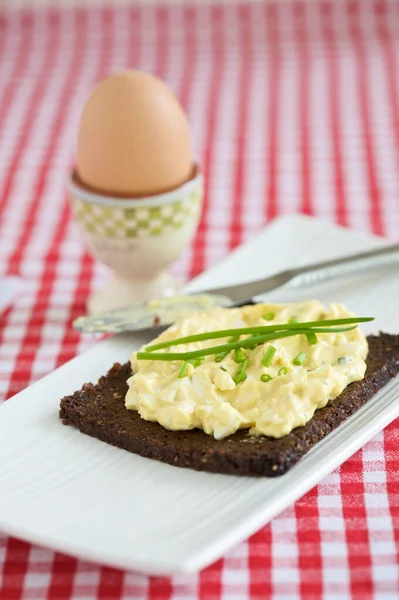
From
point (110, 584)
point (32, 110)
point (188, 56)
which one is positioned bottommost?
point (110, 584)

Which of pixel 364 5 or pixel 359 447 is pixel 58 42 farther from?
pixel 359 447

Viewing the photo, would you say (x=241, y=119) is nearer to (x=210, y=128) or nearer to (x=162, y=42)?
→ (x=210, y=128)

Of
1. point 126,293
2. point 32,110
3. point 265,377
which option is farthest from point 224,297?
point 32,110

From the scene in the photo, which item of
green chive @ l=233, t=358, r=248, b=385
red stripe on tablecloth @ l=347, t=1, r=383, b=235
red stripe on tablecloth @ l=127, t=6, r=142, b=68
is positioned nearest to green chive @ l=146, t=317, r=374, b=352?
green chive @ l=233, t=358, r=248, b=385

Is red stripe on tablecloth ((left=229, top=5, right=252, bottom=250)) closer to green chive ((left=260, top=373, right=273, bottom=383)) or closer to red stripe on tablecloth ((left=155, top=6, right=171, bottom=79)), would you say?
red stripe on tablecloth ((left=155, top=6, right=171, bottom=79))

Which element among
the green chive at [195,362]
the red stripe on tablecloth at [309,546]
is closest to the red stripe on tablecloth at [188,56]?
the green chive at [195,362]

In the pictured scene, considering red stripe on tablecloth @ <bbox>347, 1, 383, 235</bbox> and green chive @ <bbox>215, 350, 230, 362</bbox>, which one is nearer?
green chive @ <bbox>215, 350, 230, 362</bbox>

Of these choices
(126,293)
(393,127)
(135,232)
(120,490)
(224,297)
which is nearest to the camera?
(120,490)

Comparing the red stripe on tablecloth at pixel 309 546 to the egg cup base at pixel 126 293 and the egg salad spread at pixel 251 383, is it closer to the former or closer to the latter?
the egg salad spread at pixel 251 383
